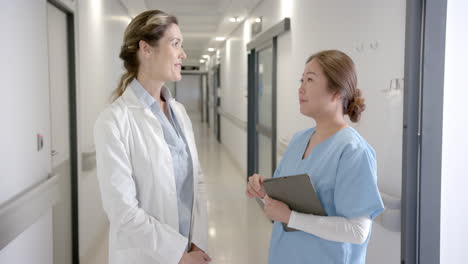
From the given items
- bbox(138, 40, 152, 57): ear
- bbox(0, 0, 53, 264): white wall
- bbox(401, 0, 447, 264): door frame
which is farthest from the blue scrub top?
bbox(0, 0, 53, 264): white wall

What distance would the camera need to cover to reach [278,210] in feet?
5.37

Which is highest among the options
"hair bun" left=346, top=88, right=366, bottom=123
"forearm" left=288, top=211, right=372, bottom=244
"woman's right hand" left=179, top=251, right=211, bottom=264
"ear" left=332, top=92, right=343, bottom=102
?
"ear" left=332, top=92, right=343, bottom=102

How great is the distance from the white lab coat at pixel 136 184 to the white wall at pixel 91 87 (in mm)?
2147

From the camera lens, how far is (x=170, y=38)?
Result: 163 cm

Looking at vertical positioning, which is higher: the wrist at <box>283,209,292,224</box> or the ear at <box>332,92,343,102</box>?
the ear at <box>332,92,343,102</box>

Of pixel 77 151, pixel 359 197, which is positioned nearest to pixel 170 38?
pixel 359 197

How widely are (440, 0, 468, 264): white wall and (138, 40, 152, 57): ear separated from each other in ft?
4.77

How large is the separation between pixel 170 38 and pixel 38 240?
1751mm

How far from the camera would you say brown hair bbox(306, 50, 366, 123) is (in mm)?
1603

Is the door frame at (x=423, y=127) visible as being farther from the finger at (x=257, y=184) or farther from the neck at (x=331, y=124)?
the finger at (x=257, y=184)

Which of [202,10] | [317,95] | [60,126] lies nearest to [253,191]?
[317,95]

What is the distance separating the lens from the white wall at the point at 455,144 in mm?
2059

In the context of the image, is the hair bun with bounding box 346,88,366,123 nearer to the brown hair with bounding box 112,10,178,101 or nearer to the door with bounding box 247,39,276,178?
the brown hair with bounding box 112,10,178,101

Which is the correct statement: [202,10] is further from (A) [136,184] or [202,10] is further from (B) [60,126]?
(A) [136,184]
